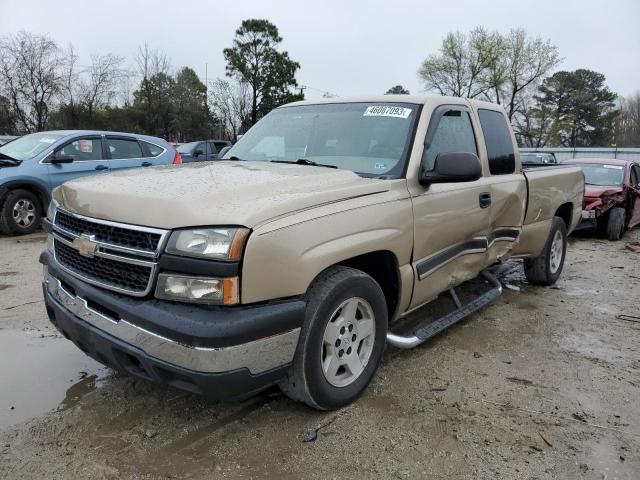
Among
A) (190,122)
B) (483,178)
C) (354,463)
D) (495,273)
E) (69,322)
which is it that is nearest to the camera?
(354,463)

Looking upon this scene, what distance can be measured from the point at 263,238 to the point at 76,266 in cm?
119

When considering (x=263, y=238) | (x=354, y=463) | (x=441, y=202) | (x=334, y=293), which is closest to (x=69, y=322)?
(x=263, y=238)

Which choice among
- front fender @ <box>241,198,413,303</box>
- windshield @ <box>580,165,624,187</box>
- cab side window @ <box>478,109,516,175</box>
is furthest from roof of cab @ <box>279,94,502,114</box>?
windshield @ <box>580,165,624,187</box>

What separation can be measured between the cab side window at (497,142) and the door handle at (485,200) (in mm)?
312

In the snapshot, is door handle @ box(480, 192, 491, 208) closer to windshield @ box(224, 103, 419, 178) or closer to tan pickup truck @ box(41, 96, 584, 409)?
tan pickup truck @ box(41, 96, 584, 409)

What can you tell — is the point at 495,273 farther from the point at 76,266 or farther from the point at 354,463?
the point at 76,266

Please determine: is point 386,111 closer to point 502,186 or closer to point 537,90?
point 502,186

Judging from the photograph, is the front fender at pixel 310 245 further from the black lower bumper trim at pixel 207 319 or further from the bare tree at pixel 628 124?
the bare tree at pixel 628 124

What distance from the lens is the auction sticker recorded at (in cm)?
350

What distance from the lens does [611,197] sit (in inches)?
360

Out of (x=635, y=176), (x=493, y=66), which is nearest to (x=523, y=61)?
(x=493, y=66)

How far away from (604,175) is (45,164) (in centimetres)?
1043

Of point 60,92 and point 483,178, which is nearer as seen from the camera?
point 483,178

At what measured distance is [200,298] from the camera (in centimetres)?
220
